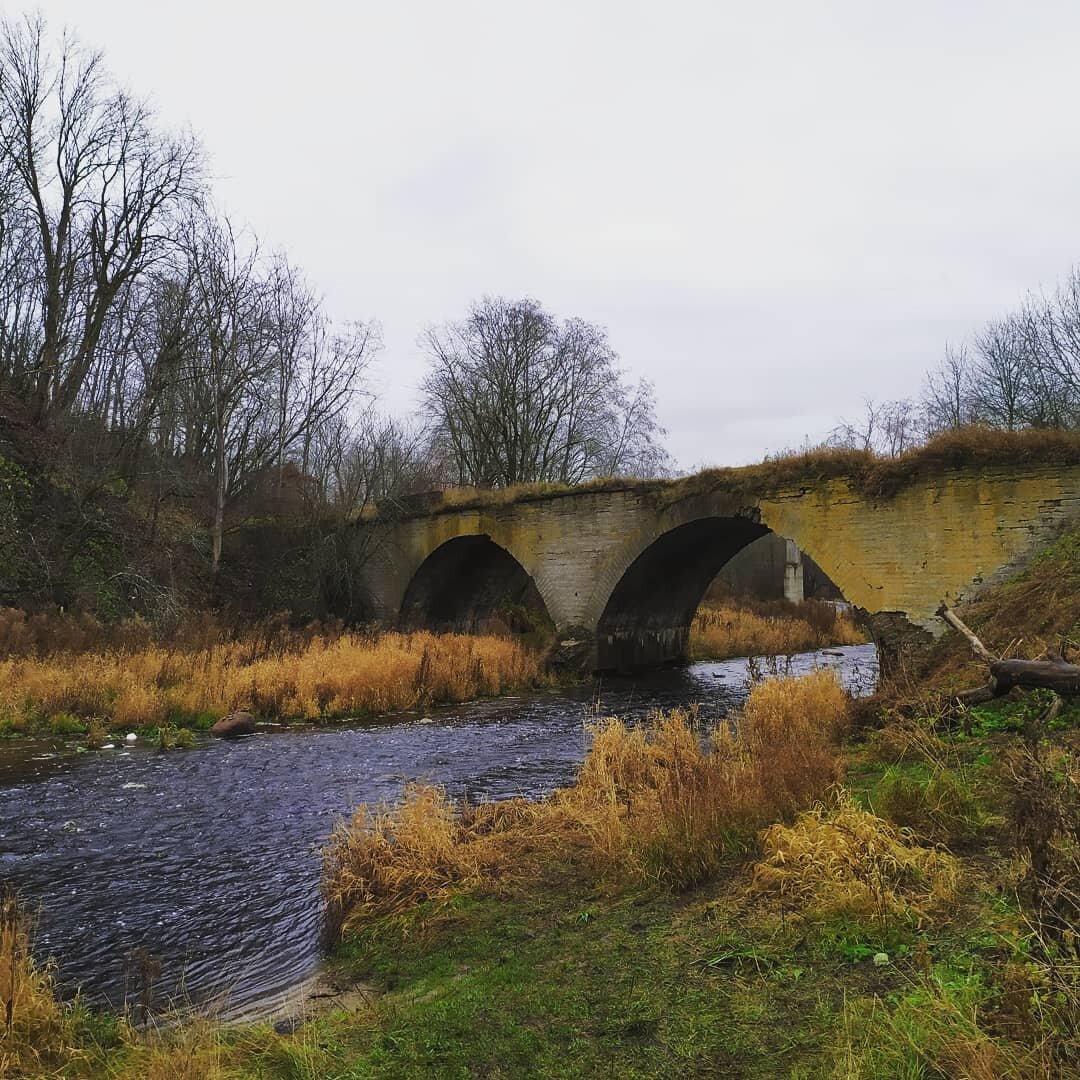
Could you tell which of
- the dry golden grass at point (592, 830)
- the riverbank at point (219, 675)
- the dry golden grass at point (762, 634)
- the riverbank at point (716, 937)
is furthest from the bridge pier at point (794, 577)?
the riverbank at point (716, 937)

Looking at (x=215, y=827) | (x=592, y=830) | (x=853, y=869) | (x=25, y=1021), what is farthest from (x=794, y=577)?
(x=25, y=1021)

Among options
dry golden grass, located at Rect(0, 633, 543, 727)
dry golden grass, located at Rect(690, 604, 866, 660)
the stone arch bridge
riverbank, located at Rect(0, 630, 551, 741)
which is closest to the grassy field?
riverbank, located at Rect(0, 630, 551, 741)

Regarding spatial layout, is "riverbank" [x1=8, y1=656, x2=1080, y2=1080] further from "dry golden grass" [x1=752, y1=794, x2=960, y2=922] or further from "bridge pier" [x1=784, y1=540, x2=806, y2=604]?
"bridge pier" [x1=784, y1=540, x2=806, y2=604]

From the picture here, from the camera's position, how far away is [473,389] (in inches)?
1165

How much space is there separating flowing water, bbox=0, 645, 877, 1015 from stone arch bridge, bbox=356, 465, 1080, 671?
2471 millimetres

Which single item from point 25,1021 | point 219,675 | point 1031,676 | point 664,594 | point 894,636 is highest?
point 664,594

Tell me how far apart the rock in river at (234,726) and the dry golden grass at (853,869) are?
329 inches

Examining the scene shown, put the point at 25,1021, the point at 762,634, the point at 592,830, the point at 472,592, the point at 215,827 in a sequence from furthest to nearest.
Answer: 1. the point at 472,592
2. the point at 762,634
3. the point at 215,827
4. the point at 592,830
5. the point at 25,1021

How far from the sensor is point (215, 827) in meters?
6.79

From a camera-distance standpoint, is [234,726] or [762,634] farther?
[762,634]

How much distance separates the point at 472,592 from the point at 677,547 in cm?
956

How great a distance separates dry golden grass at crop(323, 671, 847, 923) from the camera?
4570mm

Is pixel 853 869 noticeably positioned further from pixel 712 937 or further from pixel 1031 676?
pixel 1031 676

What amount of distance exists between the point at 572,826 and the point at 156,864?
3013 mm
